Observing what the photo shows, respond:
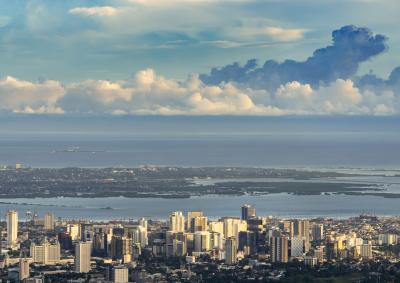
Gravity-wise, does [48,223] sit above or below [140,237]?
above

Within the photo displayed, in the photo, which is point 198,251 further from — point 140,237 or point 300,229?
point 300,229

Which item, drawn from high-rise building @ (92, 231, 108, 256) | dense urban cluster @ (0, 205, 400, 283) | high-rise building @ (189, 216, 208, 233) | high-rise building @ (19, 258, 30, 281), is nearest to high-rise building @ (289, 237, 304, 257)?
dense urban cluster @ (0, 205, 400, 283)

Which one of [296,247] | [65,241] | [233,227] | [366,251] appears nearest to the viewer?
[296,247]

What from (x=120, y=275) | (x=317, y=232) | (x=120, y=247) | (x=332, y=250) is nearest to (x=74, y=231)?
(x=120, y=247)

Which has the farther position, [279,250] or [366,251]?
[366,251]

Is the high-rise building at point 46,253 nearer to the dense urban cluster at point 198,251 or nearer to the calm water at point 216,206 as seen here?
the dense urban cluster at point 198,251

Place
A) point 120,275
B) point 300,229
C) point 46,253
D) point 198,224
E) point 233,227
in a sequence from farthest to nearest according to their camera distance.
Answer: point 198,224, point 233,227, point 300,229, point 46,253, point 120,275

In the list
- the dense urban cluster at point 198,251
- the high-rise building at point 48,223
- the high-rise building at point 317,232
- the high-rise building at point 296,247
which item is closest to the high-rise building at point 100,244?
the dense urban cluster at point 198,251
